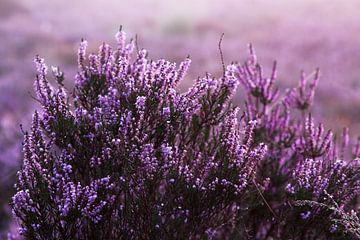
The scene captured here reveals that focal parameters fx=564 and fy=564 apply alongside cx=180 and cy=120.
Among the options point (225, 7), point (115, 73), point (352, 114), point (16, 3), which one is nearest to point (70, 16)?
point (16, 3)

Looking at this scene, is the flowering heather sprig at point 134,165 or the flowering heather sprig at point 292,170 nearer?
the flowering heather sprig at point 134,165

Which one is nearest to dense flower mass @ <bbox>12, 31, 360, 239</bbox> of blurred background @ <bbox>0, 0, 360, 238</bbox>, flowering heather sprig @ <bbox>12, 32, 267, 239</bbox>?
flowering heather sprig @ <bbox>12, 32, 267, 239</bbox>

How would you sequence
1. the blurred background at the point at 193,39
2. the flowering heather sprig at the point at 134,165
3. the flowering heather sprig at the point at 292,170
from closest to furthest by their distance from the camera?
1. the flowering heather sprig at the point at 134,165
2. the flowering heather sprig at the point at 292,170
3. the blurred background at the point at 193,39

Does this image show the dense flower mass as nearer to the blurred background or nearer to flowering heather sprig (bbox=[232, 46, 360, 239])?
flowering heather sprig (bbox=[232, 46, 360, 239])

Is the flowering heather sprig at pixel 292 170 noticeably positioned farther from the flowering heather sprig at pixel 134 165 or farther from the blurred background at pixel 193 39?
the blurred background at pixel 193 39

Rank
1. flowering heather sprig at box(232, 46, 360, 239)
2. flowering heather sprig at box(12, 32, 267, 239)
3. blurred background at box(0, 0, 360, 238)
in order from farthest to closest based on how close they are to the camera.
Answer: blurred background at box(0, 0, 360, 238) → flowering heather sprig at box(232, 46, 360, 239) → flowering heather sprig at box(12, 32, 267, 239)

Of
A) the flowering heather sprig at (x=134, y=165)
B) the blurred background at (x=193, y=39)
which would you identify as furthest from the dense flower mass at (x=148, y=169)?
the blurred background at (x=193, y=39)

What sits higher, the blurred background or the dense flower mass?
the blurred background

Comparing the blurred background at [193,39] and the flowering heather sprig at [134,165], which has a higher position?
the blurred background at [193,39]
